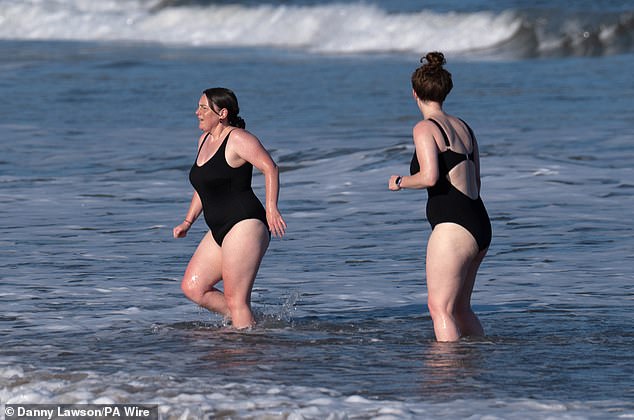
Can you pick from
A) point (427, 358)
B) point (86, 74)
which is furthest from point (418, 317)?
point (86, 74)

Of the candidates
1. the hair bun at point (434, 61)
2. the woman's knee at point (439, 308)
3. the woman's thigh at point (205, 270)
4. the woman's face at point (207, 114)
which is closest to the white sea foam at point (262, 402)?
the woman's knee at point (439, 308)

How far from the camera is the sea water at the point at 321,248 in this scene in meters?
7.19

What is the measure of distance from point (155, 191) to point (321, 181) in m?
1.95

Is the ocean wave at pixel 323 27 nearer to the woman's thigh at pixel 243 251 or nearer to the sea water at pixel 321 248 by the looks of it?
the sea water at pixel 321 248

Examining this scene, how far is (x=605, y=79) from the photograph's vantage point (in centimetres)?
2622

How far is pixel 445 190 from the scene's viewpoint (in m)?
7.60

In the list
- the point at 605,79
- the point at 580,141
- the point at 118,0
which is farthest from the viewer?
the point at 118,0

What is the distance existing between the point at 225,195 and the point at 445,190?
Result: 142cm

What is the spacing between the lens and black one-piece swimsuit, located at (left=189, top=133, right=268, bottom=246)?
26.7ft

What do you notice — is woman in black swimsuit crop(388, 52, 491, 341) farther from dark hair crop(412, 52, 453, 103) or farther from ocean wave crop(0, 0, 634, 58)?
ocean wave crop(0, 0, 634, 58)

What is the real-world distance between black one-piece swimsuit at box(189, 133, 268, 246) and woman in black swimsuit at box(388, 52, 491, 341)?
3.36ft

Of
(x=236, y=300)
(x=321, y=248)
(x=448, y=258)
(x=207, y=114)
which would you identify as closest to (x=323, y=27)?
(x=321, y=248)

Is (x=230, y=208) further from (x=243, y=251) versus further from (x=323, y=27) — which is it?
(x=323, y=27)

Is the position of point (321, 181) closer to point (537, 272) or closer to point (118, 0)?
point (537, 272)
